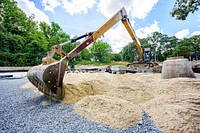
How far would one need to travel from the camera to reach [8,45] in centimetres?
1791

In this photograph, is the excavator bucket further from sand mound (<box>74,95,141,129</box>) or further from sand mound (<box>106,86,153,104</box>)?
sand mound (<box>106,86,153,104</box>)

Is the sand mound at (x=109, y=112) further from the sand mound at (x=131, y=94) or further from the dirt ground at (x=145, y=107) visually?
the sand mound at (x=131, y=94)

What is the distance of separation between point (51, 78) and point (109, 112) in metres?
1.28

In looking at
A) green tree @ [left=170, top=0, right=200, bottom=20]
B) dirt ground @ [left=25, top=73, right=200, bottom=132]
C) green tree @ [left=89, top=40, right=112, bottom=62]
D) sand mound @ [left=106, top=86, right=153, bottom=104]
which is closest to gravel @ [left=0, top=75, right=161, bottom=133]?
dirt ground @ [left=25, top=73, right=200, bottom=132]

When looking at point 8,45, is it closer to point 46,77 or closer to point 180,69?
point 46,77

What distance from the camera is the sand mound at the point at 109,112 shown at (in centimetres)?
166

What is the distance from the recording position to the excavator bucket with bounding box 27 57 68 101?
226 cm

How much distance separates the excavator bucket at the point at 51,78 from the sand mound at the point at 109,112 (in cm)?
59

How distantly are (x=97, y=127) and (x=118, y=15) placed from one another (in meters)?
3.39

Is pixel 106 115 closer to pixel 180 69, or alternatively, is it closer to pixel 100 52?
pixel 180 69

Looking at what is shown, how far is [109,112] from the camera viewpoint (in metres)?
1.87

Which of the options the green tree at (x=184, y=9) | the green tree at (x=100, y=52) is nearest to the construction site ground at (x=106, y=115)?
the green tree at (x=184, y=9)

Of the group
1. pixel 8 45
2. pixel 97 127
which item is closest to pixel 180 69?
pixel 97 127

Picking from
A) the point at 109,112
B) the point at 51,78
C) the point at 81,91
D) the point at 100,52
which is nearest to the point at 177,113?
the point at 109,112
